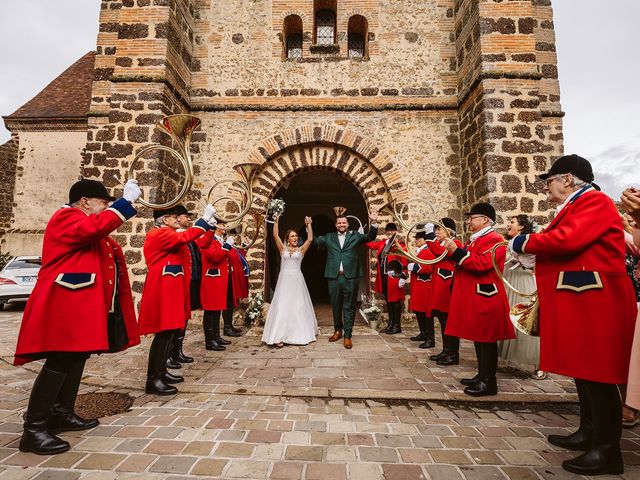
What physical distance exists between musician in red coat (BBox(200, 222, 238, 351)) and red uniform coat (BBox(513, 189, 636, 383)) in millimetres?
4769

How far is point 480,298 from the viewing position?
13.5 feet

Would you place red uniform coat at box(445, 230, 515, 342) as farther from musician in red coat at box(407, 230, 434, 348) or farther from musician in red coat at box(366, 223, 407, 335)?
musician in red coat at box(366, 223, 407, 335)

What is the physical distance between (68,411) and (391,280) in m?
5.79

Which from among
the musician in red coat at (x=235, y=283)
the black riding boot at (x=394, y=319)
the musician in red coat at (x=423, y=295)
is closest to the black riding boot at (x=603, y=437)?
the musician in red coat at (x=423, y=295)

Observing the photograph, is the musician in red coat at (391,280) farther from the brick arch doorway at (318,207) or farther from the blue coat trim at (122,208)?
the brick arch doorway at (318,207)

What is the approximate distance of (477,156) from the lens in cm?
742

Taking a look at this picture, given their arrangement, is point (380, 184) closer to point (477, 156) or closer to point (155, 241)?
point (477, 156)

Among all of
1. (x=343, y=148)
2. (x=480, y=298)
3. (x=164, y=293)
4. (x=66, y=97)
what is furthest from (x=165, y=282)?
(x=66, y=97)

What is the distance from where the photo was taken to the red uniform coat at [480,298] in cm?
401

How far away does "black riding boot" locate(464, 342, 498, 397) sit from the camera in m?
3.99

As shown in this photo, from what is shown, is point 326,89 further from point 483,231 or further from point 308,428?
point 308,428

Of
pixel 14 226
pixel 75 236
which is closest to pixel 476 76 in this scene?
pixel 75 236

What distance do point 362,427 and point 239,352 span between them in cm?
317

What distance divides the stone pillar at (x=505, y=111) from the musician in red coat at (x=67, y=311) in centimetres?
639
